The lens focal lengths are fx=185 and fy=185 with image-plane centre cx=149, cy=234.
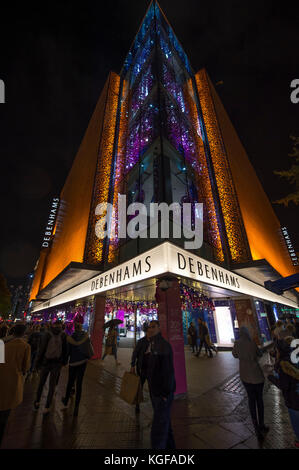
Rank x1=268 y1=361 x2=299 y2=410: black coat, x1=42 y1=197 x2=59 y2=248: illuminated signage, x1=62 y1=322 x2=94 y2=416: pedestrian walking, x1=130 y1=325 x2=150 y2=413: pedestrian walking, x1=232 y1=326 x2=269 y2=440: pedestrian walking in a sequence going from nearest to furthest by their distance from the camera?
x1=268 y1=361 x2=299 y2=410: black coat, x1=232 y1=326 x2=269 y2=440: pedestrian walking, x1=130 y1=325 x2=150 y2=413: pedestrian walking, x1=62 y1=322 x2=94 y2=416: pedestrian walking, x1=42 y1=197 x2=59 y2=248: illuminated signage

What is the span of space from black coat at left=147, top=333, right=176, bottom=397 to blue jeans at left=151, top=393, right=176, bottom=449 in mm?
107

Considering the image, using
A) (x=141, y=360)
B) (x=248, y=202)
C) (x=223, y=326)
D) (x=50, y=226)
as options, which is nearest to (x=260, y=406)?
(x=141, y=360)

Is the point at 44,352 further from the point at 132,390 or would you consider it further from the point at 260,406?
the point at 260,406

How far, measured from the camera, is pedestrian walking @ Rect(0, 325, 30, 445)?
2.76 m

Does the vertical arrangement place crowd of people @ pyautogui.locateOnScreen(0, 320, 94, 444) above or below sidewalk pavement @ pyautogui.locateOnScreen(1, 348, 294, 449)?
above

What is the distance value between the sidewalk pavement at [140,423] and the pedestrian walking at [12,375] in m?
0.86

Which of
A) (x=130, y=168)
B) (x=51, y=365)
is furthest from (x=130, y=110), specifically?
(x=51, y=365)

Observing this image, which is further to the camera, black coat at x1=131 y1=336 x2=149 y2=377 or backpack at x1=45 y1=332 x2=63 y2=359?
backpack at x1=45 y1=332 x2=63 y2=359

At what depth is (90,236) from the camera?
385 inches

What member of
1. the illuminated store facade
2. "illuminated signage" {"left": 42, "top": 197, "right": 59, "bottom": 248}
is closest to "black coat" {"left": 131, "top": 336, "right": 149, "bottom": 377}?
the illuminated store facade

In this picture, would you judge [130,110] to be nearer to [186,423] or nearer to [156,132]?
[156,132]

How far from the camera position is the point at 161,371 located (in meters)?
2.85

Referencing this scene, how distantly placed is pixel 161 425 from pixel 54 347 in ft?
10.5

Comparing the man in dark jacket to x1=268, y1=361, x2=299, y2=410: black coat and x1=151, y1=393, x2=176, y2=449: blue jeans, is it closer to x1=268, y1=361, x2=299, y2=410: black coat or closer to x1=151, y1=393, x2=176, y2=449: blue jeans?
x1=151, y1=393, x2=176, y2=449: blue jeans
